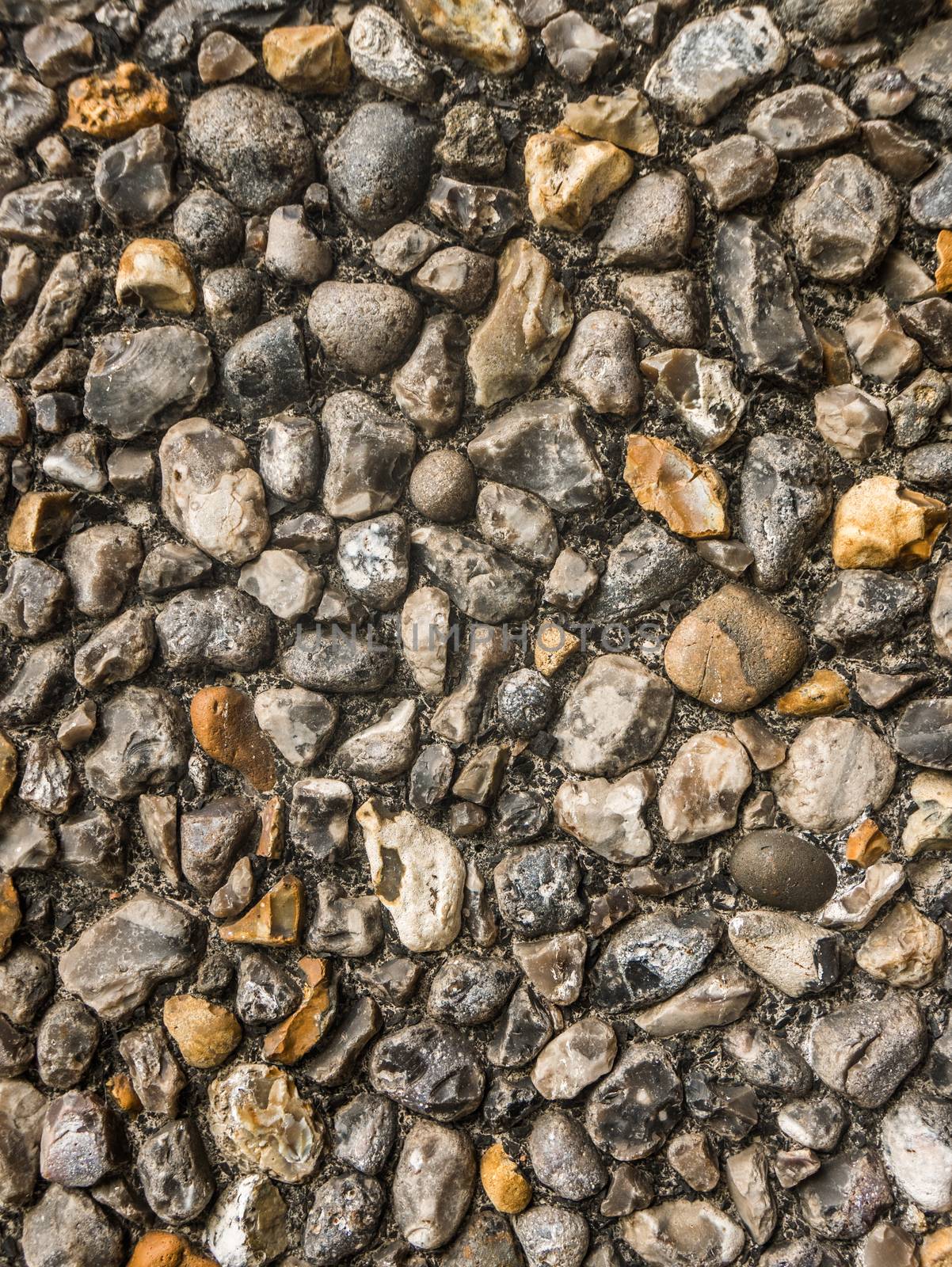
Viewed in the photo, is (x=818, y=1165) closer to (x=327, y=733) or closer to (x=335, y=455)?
(x=327, y=733)

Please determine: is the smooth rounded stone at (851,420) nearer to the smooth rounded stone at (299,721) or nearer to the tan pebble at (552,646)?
the tan pebble at (552,646)

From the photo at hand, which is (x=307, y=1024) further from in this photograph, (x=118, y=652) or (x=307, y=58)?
(x=307, y=58)

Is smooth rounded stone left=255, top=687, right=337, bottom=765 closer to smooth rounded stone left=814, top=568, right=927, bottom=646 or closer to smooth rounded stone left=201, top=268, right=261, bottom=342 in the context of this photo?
smooth rounded stone left=201, top=268, right=261, bottom=342

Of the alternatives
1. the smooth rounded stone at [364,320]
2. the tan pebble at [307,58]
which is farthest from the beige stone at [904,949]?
the tan pebble at [307,58]

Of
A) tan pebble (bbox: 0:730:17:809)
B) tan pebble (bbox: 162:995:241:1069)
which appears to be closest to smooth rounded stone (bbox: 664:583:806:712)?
tan pebble (bbox: 162:995:241:1069)

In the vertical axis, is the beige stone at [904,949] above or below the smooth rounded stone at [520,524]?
below

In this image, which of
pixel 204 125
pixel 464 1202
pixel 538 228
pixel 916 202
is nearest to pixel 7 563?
pixel 204 125
